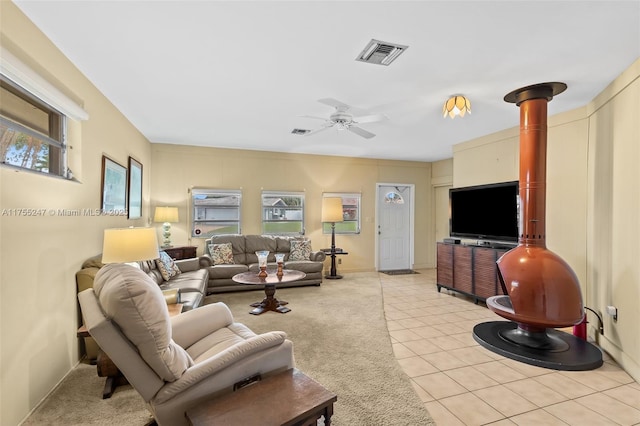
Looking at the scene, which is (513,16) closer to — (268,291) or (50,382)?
(268,291)

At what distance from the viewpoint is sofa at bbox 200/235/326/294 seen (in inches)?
205

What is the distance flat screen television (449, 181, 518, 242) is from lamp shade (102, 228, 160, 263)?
4219mm

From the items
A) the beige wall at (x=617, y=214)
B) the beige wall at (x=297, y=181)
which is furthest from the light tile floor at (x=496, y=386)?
the beige wall at (x=297, y=181)

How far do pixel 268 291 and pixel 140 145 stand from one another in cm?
307

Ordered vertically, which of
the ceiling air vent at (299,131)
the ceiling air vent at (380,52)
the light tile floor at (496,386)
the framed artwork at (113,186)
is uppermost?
the ceiling air vent at (380,52)

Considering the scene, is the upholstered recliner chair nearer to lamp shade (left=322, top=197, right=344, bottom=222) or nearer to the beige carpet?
the beige carpet

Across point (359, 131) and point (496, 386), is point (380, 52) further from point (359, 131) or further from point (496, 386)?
point (496, 386)

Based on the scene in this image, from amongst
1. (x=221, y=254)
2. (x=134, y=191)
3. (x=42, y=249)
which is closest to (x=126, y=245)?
(x=42, y=249)

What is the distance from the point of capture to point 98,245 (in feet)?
10.8

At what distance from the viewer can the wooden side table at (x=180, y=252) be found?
521 cm

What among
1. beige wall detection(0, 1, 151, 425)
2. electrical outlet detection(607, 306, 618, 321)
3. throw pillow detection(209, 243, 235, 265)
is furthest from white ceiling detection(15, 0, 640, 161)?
throw pillow detection(209, 243, 235, 265)

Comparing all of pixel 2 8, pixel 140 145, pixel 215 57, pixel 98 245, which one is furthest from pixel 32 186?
pixel 140 145

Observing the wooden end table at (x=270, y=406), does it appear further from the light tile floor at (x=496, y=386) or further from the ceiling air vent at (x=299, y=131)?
the ceiling air vent at (x=299, y=131)

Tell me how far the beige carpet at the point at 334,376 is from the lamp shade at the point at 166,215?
194cm
